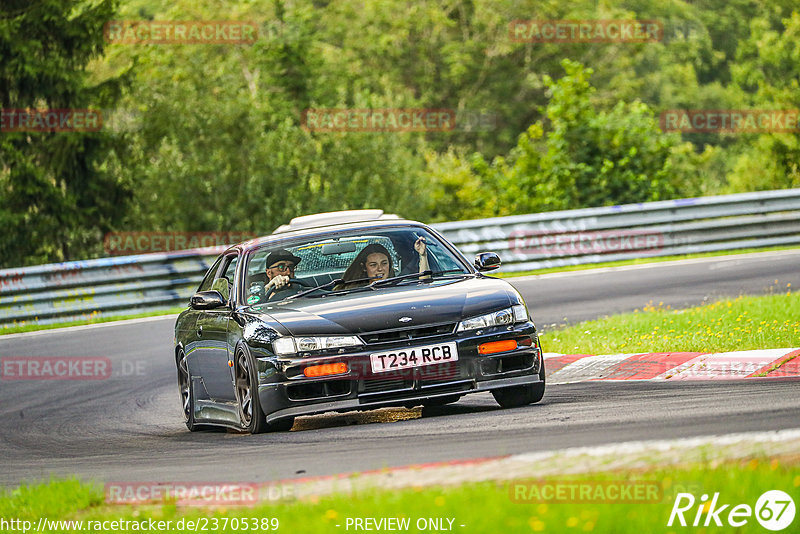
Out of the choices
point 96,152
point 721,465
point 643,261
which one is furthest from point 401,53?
point 721,465

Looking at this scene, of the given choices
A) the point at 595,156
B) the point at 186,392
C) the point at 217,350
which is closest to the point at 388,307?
the point at 217,350

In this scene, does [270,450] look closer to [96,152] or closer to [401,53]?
[96,152]

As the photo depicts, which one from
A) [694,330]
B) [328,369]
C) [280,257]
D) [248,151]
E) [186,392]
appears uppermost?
[280,257]

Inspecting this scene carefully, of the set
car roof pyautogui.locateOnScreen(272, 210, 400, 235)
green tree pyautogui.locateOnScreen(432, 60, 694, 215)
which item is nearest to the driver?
car roof pyautogui.locateOnScreen(272, 210, 400, 235)

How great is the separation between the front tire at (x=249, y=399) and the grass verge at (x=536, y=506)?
2.60 metres

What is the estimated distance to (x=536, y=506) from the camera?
16.2ft

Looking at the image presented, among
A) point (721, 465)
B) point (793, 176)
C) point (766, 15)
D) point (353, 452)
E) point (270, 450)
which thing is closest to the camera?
point (721, 465)

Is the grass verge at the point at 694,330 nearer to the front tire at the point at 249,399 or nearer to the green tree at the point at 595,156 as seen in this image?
the front tire at the point at 249,399

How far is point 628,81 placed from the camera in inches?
2381

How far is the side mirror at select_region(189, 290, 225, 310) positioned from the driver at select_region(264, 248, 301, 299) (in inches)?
Answer: 15.1

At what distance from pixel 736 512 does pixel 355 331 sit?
394 centimetres

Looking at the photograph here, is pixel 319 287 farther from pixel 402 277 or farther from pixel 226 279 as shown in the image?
pixel 226 279

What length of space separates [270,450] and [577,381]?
3.77 metres

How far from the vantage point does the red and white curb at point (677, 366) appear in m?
9.63
